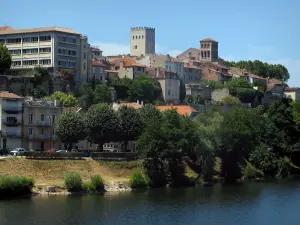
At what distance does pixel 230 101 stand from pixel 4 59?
47.6 meters

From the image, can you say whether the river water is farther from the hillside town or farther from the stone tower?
the stone tower

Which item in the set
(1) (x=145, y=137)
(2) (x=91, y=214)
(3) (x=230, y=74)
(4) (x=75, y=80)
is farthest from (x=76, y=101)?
(3) (x=230, y=74)

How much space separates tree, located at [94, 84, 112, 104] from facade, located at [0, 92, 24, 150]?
25762 millimetres

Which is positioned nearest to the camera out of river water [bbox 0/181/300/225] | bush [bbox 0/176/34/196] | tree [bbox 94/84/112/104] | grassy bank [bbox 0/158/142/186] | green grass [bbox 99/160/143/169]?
river water [bbox 0/181/300/225]

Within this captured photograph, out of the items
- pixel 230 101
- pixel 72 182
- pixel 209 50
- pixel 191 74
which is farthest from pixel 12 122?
pixel 209 50

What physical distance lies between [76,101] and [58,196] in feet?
126

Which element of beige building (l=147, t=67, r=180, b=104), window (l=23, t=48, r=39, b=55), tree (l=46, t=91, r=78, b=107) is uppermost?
window (l=23, t=48, r=39, b=55)

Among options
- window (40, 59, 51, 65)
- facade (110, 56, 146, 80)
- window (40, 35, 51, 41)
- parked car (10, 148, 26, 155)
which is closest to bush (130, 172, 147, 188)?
parked car (10, 148, 26, 155)

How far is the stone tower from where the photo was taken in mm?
184750

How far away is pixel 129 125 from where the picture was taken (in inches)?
3620

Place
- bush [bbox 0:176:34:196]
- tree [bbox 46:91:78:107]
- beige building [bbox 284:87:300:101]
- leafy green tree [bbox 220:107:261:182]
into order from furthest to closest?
beige building [bbox 284:87:300:101] → tree [bbox 46:91:78:107] → leafy green tree [bbox 220:107:261:182] → bush [bbox 0:176:34:196]

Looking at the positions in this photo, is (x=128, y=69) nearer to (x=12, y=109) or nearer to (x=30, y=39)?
(x=30, y=39)

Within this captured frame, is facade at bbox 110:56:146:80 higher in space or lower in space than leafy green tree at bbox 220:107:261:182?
higher

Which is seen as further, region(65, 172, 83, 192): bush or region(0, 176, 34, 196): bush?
region(65, 172, 83, 192): bush
